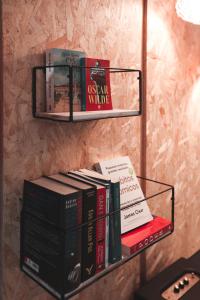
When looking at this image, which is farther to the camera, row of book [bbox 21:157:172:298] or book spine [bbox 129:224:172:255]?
book spine [bbox 129:224:172:255]

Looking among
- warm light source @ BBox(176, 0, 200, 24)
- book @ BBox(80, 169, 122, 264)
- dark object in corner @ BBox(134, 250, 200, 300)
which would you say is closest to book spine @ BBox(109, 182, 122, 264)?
book @ BBox(80, 169, 122, 264)

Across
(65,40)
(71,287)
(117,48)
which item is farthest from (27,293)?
(117,48)

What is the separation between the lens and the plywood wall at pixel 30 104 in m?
1.06

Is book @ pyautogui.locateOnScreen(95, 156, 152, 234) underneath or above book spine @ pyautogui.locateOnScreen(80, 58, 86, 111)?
underneath

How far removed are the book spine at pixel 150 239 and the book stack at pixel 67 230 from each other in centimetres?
10

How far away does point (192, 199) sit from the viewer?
81.7 inches

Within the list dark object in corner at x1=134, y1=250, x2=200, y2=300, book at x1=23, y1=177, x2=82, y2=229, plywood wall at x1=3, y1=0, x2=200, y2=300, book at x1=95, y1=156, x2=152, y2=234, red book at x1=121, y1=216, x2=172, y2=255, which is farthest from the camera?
dark object in corner at x1=134, y1=250, x2=200, y2=300

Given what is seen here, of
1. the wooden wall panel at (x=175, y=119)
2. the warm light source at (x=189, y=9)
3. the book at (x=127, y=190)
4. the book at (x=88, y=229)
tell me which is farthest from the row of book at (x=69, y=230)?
the warm light source at (x=189, y=9)

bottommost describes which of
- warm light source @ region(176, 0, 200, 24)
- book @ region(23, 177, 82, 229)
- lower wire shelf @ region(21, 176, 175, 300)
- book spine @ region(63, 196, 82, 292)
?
lower wire shelf @ region(21, 176, 175, 300)

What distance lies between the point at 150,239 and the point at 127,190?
0.74 ft

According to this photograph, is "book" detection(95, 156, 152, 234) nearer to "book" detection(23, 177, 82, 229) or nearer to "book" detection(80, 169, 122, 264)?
"book" detection(80, 169, 122, 264)

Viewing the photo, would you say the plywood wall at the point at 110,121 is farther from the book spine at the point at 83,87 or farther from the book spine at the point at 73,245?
the book spine at the point at 73,245

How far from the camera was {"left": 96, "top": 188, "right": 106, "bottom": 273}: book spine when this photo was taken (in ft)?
3.57

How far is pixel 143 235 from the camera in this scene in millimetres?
1334
